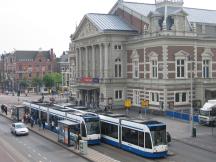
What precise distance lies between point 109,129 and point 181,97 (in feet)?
92.8

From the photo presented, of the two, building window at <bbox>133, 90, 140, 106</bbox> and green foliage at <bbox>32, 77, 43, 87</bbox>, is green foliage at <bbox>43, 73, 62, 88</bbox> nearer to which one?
green foliage at <bbox>32, 77, 43, 87</bbox>

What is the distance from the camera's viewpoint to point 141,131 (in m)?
34.6

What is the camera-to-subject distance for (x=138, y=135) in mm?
35156

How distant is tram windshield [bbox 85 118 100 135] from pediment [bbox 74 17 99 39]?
128 ft

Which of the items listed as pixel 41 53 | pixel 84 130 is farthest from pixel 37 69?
pixel 84 130

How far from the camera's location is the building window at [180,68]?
2596 inches

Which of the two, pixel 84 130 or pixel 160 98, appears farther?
pixel 160 98

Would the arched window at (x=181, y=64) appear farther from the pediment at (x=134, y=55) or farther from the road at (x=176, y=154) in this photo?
the road at (x=176, y=154)

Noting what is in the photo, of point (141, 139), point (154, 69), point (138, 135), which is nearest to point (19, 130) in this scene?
point (138, 135)

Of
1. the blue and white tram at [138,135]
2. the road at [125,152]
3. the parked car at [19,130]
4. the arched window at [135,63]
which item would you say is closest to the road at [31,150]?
the road at [125,152]

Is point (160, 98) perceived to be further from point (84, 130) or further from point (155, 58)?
point (84, 130)

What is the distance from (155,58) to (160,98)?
22.3ft

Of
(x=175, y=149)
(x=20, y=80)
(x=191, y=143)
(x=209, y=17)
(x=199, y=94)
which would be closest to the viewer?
(x=175, y=149)

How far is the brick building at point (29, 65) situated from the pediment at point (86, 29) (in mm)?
81093
